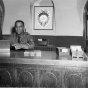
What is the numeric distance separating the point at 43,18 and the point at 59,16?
623mm

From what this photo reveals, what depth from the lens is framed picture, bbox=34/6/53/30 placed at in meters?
6.62

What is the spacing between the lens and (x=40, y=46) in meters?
6.20

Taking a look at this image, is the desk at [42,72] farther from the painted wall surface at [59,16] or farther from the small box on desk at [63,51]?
the painted wall surface at [59,16]

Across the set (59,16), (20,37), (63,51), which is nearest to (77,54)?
(63,51)

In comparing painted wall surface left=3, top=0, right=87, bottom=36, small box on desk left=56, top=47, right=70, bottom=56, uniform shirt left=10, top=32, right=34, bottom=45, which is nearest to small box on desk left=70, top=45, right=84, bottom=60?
small box on desk left=56, top=47, right=70, bottom=56

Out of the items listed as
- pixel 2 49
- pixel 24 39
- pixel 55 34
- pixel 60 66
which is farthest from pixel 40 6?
pixel 60 66

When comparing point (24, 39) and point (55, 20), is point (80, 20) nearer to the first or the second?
point (55, 20)

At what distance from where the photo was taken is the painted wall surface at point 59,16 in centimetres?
654

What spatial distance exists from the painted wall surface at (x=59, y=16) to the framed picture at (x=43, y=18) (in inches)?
6.6

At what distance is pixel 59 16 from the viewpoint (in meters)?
6.61

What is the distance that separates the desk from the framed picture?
3.95 meters

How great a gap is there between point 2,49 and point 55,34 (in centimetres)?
372

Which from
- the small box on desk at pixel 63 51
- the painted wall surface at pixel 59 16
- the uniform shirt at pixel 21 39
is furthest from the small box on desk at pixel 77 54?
the painted wall surface at pixel 59 16

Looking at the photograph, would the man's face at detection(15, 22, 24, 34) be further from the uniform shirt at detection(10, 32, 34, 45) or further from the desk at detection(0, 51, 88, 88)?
the desk at detection(0, 51, 88, 88)
